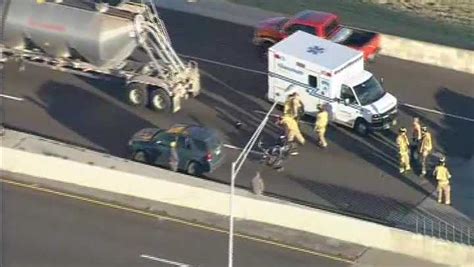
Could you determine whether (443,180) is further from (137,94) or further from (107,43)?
(107,43)

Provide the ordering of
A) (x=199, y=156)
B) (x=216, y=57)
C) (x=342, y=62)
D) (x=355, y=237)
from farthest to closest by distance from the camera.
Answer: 1. (x=216, y=57)
2. (x=342, y=62)
3. (x=199, y=156)
4. (x=355, y=237)

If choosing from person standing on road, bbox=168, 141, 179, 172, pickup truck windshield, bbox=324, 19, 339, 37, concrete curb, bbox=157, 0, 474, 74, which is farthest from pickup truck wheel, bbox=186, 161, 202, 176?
concrete curb, bbox=157, 0, 474, 74

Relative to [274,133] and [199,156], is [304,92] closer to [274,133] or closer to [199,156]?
[274,133]

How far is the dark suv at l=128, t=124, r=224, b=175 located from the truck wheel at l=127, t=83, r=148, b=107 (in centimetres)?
372

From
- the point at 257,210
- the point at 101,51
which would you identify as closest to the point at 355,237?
the point at 257,210

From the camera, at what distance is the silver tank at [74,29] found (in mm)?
46500

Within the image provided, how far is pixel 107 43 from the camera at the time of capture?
153 feet

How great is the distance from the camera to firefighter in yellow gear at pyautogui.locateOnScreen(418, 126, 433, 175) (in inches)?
1657

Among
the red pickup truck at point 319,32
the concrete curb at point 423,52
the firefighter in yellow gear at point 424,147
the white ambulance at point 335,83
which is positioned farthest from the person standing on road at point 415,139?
the concrete curb at point 423,52

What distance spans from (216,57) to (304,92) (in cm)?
628

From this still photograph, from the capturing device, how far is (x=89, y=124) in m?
46.2

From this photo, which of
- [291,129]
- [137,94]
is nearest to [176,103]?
[137,94]

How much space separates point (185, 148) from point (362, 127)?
5.94 m

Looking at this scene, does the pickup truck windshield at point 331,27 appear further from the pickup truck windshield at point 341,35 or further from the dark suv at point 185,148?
the dark suv at point 185,148
